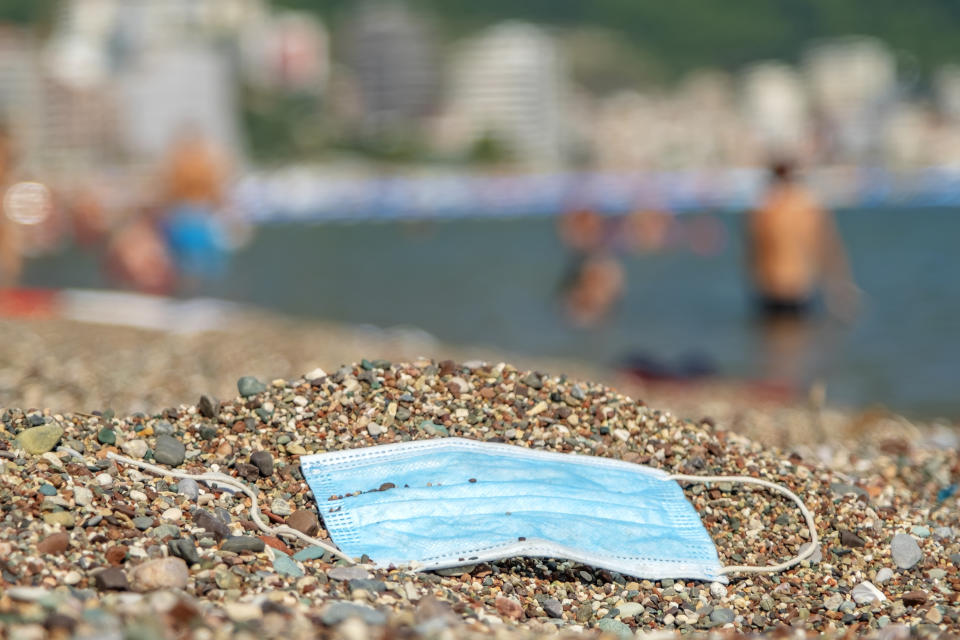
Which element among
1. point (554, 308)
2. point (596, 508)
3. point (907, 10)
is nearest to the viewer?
point (596, 508)

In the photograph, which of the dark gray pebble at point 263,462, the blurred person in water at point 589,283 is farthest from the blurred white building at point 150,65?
the dark gray pebble at point 263,462

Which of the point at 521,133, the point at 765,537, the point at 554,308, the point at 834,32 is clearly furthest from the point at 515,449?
the point at 521,133

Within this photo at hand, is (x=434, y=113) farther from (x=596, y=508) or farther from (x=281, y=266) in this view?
(x=596, y=508)

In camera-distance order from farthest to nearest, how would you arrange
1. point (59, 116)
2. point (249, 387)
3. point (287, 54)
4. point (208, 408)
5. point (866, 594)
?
point (287, 54) < point (59, 116) < point (249, 387) < point (208, 408) < point (866, 594)

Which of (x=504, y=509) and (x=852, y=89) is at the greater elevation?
(x=504, y=509)

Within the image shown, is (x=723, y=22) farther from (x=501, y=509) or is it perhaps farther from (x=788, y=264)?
(x=501, y=509)

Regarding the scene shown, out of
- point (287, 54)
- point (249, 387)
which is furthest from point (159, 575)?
point (287, 54)
